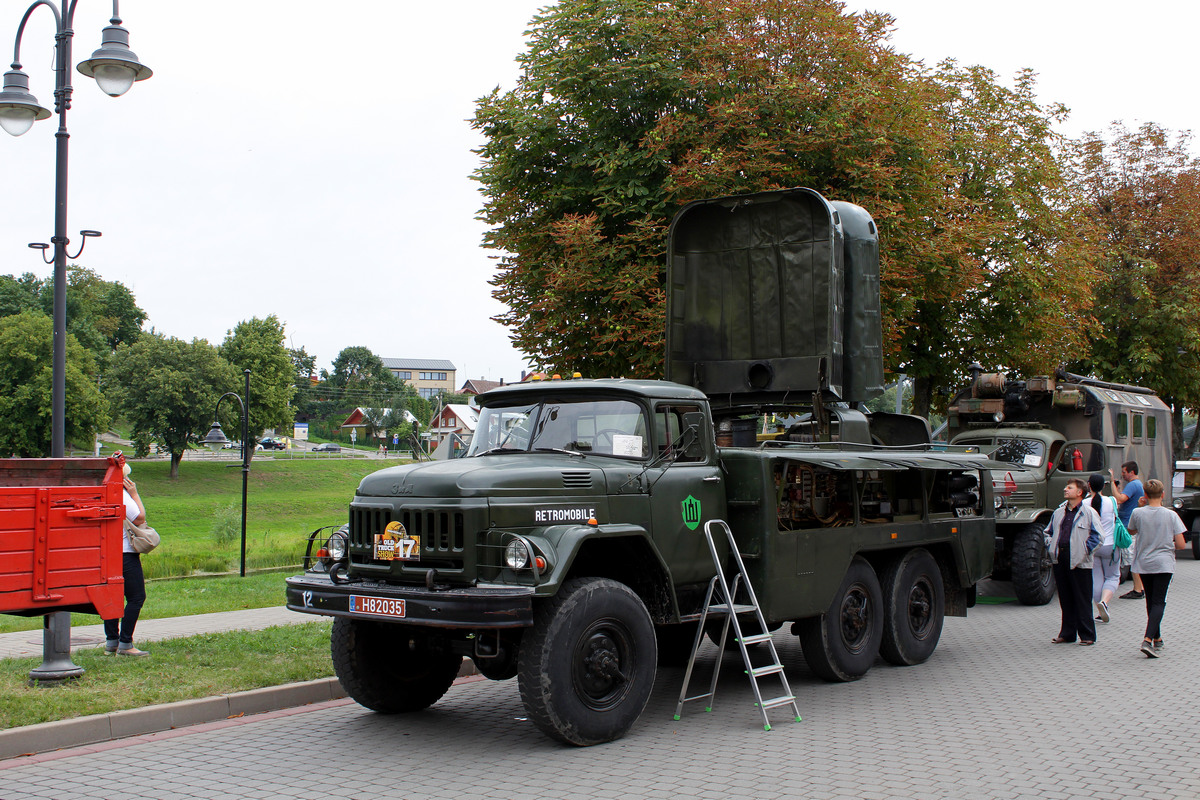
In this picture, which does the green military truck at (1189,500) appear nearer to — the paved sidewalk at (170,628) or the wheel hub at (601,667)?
the paved sidewalk at (170,628)

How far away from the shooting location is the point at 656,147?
1741 centimetres

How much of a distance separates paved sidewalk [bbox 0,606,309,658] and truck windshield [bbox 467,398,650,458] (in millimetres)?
3401

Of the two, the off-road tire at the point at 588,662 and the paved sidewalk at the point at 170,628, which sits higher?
the off-road tire at the point at 588,662

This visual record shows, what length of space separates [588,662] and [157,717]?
320 cm

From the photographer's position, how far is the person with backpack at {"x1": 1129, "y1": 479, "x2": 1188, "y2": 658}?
1065cm

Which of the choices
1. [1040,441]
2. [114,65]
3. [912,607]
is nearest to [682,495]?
[912,607]

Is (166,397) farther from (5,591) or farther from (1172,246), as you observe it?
(5,591)

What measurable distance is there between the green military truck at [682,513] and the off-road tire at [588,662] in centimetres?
2

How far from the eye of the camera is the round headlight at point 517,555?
678cm

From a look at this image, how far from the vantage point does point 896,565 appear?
33.9 feet

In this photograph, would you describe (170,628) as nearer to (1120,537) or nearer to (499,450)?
(499,450)

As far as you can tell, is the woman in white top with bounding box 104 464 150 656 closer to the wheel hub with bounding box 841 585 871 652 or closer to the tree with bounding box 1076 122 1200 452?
the wheel hub with bounding box 841 585 871 652

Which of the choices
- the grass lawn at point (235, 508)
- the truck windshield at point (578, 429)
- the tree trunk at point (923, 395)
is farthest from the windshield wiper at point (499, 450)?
the tree trunk at point (923, 395)

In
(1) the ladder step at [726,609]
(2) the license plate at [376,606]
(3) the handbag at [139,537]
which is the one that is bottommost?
(1) the ladder step at [726,609]
